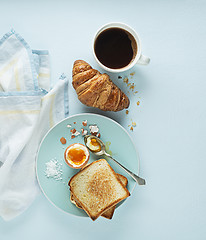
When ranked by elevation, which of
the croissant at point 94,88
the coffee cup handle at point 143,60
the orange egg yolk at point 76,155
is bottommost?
the orange egg yolk at point 76,155

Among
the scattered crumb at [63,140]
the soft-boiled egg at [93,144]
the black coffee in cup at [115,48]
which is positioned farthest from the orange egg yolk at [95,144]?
the black coffee in cup at [115,48]

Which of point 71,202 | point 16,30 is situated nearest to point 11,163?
point 71,202

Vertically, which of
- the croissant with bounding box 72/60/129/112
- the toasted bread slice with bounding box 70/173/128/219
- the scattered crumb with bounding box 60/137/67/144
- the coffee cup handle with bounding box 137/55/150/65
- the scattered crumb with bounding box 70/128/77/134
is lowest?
the toasted bread slice with bounding box 70/173/128/219

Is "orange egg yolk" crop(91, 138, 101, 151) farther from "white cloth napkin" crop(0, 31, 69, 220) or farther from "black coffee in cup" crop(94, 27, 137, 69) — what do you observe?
"black coffee in cup" crop(94, 27, 137, 69)

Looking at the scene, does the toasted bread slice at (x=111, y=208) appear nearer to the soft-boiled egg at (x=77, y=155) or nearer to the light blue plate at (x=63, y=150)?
the light blue plate at (x=63, y=150)

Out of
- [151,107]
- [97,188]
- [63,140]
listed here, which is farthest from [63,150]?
[151,107]

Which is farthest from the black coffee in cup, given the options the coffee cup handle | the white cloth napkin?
the white cloth napkin
